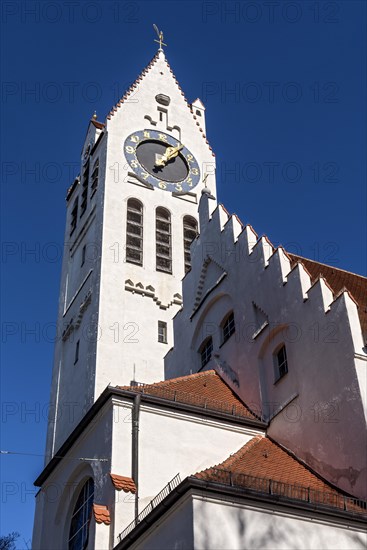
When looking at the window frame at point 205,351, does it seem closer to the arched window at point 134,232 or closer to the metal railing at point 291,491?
the metal railing at point 291,491

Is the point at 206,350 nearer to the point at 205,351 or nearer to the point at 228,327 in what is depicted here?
the point at 205,351

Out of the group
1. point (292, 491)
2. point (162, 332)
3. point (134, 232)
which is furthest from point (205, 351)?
point (134, 232)

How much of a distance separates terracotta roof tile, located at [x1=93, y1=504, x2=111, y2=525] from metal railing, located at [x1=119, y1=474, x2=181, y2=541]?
0.47m

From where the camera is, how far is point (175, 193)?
136ft

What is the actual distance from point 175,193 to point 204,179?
247cm

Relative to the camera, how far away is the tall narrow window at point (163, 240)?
3825 cm

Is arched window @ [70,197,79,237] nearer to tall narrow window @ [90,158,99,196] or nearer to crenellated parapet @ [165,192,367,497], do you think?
tall narrow window @ [90,158,99,196]

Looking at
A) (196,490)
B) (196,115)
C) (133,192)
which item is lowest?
(196,490)

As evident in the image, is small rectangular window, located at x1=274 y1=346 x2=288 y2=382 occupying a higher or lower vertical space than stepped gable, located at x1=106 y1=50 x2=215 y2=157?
lower

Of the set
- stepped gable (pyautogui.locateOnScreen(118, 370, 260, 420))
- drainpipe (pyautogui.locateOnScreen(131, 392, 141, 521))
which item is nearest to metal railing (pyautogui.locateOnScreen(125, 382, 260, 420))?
stepped gable (pyautogui.locateOnScreen(118, 370, 260, 420))

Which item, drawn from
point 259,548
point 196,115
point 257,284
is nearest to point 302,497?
point 259,548

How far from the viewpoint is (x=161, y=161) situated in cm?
4219

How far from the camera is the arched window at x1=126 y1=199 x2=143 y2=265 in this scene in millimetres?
37844

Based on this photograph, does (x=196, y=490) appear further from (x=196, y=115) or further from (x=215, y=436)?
(x=196, y=115)
